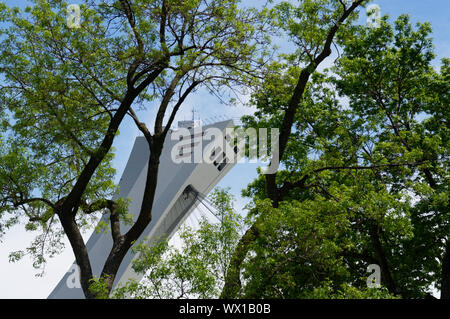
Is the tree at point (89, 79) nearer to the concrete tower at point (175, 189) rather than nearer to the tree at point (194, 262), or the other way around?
the tree at point (194, 262)

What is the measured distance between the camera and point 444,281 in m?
10.8

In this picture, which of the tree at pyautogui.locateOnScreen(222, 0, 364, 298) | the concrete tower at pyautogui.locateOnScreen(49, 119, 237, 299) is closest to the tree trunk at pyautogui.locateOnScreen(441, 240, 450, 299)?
the tree at pyautogui.locateOnScreen(222, 0, 364, 298)

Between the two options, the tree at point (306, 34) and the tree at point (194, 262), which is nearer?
the tree at point (194, 262)

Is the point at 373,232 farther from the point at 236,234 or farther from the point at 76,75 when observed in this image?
the point at 76,75

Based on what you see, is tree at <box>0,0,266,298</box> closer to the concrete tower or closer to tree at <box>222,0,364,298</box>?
tree at <box>222,0,364,298</box>

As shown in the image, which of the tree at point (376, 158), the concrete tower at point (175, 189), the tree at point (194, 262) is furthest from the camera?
the concrete tower at point (175, 189)

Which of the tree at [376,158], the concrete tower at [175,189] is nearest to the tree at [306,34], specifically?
the tree at [376,158]

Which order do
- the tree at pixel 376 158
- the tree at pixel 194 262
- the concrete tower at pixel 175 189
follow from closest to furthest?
the tree at pixel 194 262
the tree at pixel 376 158
the concrete tower at pixel 175 189

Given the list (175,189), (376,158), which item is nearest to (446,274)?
(376,158)

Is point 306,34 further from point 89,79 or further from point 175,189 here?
point 175,189

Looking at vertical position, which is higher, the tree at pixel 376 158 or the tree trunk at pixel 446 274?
the tree at pixel 376 158

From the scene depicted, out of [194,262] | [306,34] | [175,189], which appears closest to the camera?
[194,262]
